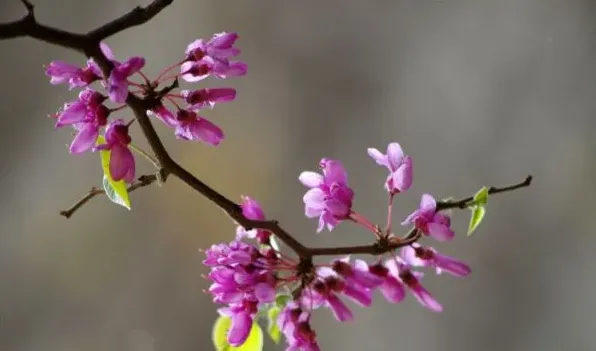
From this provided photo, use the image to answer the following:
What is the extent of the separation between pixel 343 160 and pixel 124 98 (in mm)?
705

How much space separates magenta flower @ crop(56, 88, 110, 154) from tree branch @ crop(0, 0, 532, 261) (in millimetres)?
26

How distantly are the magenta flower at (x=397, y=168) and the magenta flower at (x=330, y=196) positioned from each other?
4 cm

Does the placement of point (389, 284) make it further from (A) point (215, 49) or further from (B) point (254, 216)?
(A) point (215, 49)

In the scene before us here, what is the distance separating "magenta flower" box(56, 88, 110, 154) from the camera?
2.12 feet

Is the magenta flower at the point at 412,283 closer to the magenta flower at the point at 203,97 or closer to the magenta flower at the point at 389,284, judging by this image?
the magenta flower at the point at 389,284

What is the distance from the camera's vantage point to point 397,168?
2.37 ft

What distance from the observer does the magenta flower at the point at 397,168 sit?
70 cm

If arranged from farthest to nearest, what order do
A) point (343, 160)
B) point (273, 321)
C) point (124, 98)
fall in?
point (343, 160)
point (273, 321)
point (124, 98)

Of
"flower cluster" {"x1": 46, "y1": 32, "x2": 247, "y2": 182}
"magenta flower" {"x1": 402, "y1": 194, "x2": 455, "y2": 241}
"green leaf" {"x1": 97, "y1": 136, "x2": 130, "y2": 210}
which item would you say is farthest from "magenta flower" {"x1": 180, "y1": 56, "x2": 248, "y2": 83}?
"magenta flower" {"x1": 402, "y1": 194, "x2": 455, "y2": 241}

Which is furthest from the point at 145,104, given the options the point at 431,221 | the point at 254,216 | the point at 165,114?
the point at 431,221

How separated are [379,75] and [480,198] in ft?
1.91

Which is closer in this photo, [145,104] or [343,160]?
[145,104]

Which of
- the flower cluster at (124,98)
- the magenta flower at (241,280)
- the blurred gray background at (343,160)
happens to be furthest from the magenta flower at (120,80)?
the blurred gray background at (343,160)

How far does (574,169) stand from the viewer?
1.07 meters
